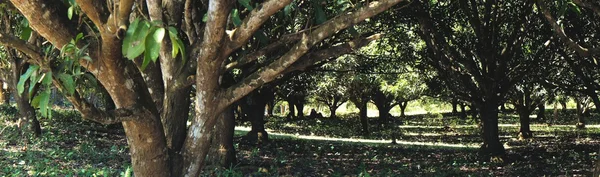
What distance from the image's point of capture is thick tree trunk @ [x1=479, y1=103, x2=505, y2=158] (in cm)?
1051

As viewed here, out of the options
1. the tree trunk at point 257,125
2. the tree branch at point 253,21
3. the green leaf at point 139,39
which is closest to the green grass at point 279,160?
the tree trunk at point 257,125

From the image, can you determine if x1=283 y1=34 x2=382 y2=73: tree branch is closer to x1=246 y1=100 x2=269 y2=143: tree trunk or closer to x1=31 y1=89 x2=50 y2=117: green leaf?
x1=31 y1=89 x2=50 y2=117: green leaf

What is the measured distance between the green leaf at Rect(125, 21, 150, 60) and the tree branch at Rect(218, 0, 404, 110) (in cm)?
118

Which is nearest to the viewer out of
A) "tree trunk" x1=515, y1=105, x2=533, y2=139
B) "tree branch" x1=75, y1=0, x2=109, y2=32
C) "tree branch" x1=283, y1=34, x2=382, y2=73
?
"tree branch" x1=75, y1=0, x2=109, y2=32

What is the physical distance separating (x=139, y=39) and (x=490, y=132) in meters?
9.86

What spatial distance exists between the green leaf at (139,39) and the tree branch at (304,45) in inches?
46.3

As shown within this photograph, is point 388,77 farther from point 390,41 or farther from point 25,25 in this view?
point 25,25

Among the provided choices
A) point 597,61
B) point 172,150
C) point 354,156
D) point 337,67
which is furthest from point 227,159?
point 337,67

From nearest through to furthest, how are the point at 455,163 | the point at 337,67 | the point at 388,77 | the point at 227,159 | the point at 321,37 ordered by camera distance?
the point at 321,37 → the point at 227,159 → the point at 455,163 → the point at 337,67 → the point at 388,77

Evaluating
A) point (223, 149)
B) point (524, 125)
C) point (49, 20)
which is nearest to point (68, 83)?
point (49, 20)

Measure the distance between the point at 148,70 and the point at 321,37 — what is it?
1271 mm

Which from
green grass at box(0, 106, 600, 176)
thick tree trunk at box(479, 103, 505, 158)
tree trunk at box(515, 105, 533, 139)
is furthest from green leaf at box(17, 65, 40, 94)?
tree trunk at box(515, 105, 533, 139)

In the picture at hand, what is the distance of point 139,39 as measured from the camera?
2.01m

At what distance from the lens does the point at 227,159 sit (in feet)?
26.3
